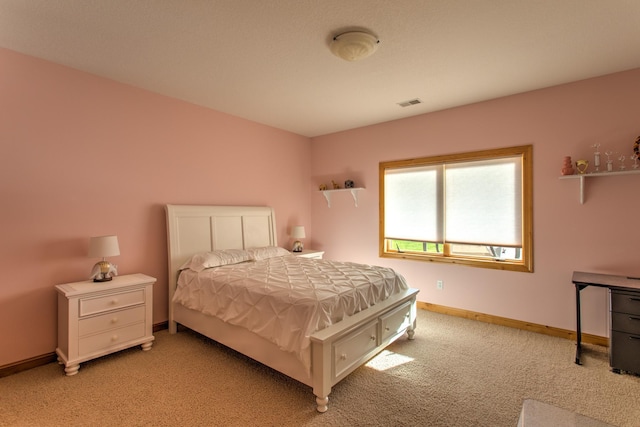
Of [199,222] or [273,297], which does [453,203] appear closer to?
[273,297]

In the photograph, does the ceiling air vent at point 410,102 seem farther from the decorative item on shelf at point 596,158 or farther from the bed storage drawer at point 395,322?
the bed storage drawer at point 395,322

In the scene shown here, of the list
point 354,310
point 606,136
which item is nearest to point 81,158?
point 354,310

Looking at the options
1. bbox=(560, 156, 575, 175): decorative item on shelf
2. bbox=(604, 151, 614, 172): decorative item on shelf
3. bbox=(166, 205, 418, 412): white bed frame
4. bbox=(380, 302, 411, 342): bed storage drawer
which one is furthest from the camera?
bbox=(560, 156, 575, 175): decorative item on shelf

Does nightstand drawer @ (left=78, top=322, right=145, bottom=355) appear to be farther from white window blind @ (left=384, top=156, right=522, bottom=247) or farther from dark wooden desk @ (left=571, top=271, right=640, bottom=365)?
dark wooden desk @ (left=571, top=271, right=640, bottom=365)

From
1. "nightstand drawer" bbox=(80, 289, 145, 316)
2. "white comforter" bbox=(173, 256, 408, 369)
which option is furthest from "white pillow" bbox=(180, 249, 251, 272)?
"nightstand drawer" bbox=(80, 289, 145, 316)

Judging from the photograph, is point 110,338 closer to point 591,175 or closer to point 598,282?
point 598,282

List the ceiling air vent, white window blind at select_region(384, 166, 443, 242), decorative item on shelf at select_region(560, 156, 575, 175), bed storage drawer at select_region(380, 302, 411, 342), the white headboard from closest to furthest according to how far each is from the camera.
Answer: bed storage drawer at select_region(380, 302, 411, 342) → decorative item on shelf at select_region(560, 156, 575, 175) → the white headboard → the ceiling air vent → white window blind at select_region(384, 166, 443, 242)

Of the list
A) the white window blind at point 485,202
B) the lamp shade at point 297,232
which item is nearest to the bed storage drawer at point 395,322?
the white window blind at point 485,202

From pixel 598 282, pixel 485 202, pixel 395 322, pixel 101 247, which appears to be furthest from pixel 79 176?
pixel 598 282

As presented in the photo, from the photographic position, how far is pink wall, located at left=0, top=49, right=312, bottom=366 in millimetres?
2555

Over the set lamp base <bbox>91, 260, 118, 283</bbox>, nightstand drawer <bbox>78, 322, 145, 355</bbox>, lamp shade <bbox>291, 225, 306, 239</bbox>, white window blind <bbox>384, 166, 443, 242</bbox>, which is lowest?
nightstand drawer <bbox>78, 322, 145, 355</bbox>

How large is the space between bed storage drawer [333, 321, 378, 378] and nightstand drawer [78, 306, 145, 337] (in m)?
2.03

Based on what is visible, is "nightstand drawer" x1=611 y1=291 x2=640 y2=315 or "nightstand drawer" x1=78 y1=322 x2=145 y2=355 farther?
"nightstand drawer" x1=78 y1=322 x2=145 y2=355

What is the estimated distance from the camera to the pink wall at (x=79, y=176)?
101 inches
